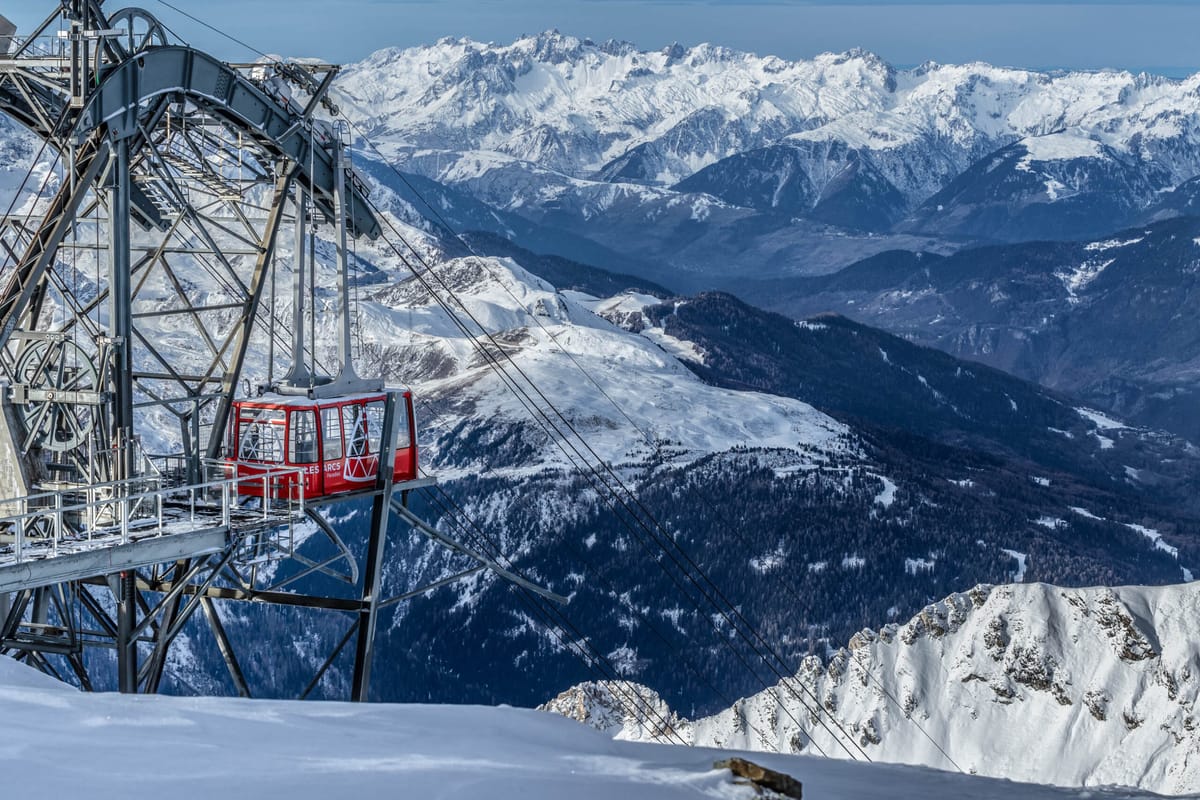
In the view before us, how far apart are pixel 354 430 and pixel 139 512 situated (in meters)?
5.69

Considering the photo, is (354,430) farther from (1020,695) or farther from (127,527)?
(1020,695)

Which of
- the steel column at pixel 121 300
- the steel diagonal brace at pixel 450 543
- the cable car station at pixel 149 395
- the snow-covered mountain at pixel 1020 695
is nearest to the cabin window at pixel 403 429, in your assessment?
the cable car station at pixel 149 395

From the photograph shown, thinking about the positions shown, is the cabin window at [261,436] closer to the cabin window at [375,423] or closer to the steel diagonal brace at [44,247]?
the cabin window at [375,423]

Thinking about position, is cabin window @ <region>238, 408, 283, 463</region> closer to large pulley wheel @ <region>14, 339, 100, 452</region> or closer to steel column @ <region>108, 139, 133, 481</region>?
steel column @ <region>108, 139, 133, 481</region>

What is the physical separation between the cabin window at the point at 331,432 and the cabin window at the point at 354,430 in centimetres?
23

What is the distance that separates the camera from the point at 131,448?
34031 mm

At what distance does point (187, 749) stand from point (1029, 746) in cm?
8881

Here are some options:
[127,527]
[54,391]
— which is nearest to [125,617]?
[127,527]

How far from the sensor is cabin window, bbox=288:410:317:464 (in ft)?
119

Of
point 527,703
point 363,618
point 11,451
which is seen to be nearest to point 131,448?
point 11,451

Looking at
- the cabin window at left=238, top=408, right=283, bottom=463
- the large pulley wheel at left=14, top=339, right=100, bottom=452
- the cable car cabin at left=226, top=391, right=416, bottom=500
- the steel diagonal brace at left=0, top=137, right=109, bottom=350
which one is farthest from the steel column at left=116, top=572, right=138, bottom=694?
the steel diagonal brace at left=0, top=137, right=109, bottom=350

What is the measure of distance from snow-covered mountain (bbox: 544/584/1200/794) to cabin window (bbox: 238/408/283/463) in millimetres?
62239

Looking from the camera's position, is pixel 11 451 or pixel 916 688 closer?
pixel 11 451

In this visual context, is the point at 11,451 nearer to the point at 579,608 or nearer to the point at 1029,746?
the point at 1029,746
